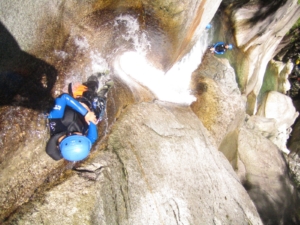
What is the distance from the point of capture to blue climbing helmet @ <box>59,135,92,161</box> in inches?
125

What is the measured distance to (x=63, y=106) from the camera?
3838mm

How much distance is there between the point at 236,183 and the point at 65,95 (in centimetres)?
406

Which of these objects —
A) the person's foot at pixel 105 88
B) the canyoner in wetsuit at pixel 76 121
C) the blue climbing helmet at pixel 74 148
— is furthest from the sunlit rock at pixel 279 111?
the blue climbing helmet at pixel 74 148

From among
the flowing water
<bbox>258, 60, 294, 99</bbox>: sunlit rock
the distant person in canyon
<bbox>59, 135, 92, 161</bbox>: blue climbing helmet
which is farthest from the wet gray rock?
<bbox>258, 60, 294, 99</bbox>: sunlit rock

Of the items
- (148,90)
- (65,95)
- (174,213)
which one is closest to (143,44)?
(148,90)

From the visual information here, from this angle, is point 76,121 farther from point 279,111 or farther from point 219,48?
point 279,111

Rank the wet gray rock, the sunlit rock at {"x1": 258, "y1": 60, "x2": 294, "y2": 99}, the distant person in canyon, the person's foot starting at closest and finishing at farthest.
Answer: the wet gray rock → the person's foot → the distant person in canyon → the sunlit rock at {"x1": 258, "y1": 60, "x2": 294, "y2": 99}

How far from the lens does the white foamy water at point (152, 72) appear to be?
533 cm

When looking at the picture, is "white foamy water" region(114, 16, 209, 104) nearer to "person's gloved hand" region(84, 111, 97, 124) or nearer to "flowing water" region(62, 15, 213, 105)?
"flowing water" region(62, 15, 213, 105)

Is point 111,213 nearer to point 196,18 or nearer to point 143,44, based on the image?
point 143,44

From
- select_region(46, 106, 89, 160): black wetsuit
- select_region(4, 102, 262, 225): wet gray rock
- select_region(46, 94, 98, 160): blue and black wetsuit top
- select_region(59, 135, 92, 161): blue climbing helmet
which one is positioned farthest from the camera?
select_region(46, 94, 98, 160): blue and black wetsuit top

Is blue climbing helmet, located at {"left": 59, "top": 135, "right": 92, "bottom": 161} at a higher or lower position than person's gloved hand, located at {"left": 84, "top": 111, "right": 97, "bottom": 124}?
lower

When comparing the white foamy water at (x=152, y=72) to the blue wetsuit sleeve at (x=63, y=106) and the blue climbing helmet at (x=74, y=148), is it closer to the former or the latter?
the blue wetsuit sleeve at (x=63, y=106)

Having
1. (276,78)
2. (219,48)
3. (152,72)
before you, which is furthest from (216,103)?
(276,78)
